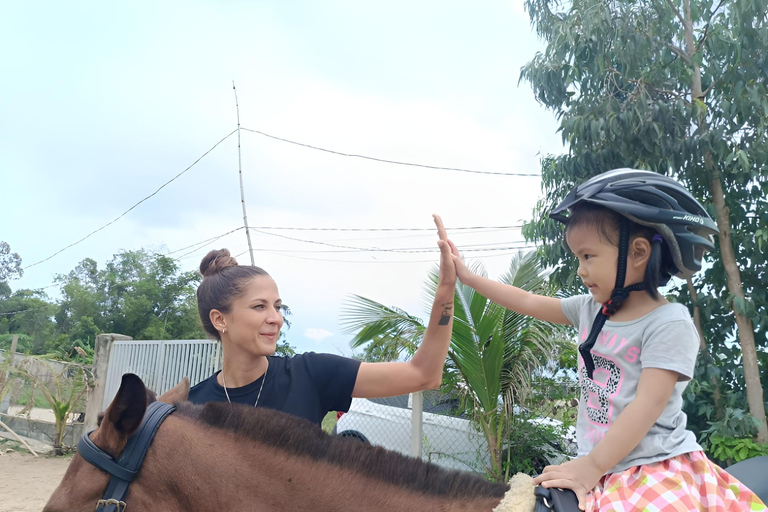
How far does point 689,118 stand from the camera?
6.34m

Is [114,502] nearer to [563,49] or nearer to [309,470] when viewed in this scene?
[309,470]

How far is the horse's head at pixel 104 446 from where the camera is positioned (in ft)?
4.51

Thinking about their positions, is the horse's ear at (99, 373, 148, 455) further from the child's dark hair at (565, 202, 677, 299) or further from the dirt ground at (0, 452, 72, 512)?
the dirt ground at (0, 452, 72, 512)

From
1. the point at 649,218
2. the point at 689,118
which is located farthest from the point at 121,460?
the point at 689,118

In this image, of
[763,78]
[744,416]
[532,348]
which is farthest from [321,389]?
[763,78]

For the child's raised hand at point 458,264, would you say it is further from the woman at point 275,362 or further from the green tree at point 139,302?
the green tree at point 139,302

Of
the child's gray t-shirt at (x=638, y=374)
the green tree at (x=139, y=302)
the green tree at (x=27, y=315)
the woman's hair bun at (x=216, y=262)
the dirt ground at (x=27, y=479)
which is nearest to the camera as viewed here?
the child's gray t-shirt at (x=638, y=374)

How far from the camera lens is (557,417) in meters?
7.33

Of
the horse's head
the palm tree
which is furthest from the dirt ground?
the horse's head

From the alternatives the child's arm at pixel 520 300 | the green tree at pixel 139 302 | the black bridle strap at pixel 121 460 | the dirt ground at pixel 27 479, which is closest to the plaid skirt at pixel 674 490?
the child's arm at pixel 520 300

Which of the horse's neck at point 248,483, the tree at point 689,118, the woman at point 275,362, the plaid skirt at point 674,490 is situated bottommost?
the horse's neck at point 248,483

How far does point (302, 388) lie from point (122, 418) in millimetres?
797

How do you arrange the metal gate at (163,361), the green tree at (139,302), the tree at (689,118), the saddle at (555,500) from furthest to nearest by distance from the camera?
the green tree at (139,302) < the metal gate at (163,361) < the tree at (689,118) < the saddle at (555,500)

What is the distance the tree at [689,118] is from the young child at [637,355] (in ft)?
15.6
